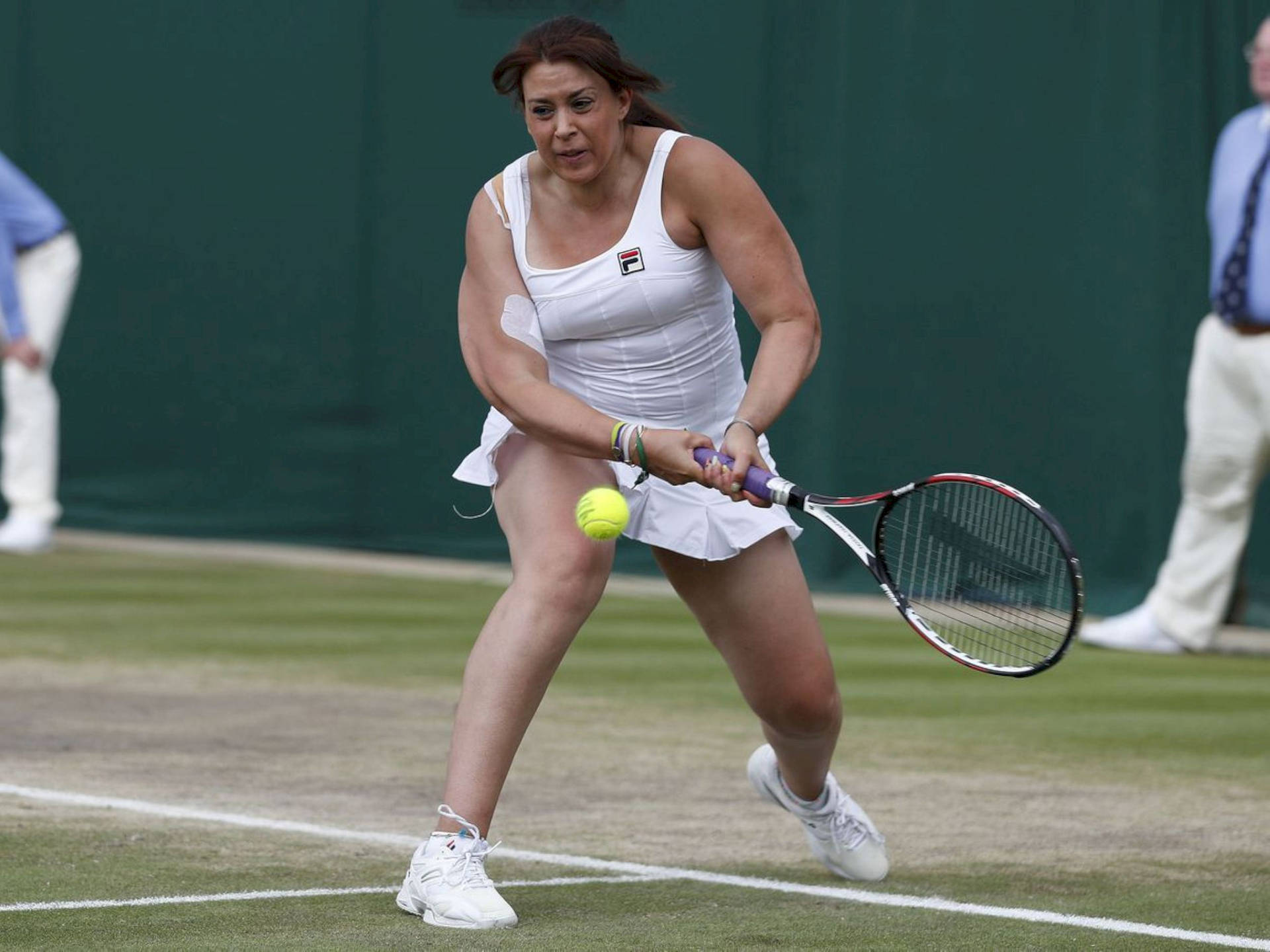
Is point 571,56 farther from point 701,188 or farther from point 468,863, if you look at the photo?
point 468,863

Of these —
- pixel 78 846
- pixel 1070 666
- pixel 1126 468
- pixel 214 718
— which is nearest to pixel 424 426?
pixel 1126 468

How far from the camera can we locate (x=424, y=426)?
11734mm

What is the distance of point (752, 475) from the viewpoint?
3924 mm

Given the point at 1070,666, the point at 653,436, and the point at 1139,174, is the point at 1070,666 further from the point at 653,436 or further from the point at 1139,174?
the point at 653,436

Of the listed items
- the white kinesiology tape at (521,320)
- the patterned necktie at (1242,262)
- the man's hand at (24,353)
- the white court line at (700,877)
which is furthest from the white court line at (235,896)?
the man's hand at (24,353)

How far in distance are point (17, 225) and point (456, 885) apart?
769cm

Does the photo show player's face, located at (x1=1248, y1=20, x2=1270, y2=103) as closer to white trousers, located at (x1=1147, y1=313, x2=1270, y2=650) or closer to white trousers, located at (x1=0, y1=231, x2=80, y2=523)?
white trousers, located at (x1=1147, y1=313, x2=1270, y2=650)

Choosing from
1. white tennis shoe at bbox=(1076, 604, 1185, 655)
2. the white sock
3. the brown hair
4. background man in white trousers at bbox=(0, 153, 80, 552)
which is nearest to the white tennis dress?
the brown hair

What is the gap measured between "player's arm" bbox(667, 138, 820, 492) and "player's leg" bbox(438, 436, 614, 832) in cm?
37

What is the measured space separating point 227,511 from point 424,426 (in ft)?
4.37

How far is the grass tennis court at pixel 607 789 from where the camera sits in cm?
403

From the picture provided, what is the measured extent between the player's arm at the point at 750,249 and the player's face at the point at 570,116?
0.47 feet

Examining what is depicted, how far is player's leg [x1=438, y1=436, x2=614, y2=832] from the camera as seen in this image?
3.97 m

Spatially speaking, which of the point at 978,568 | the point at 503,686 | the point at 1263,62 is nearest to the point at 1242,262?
the point at 1263,62
